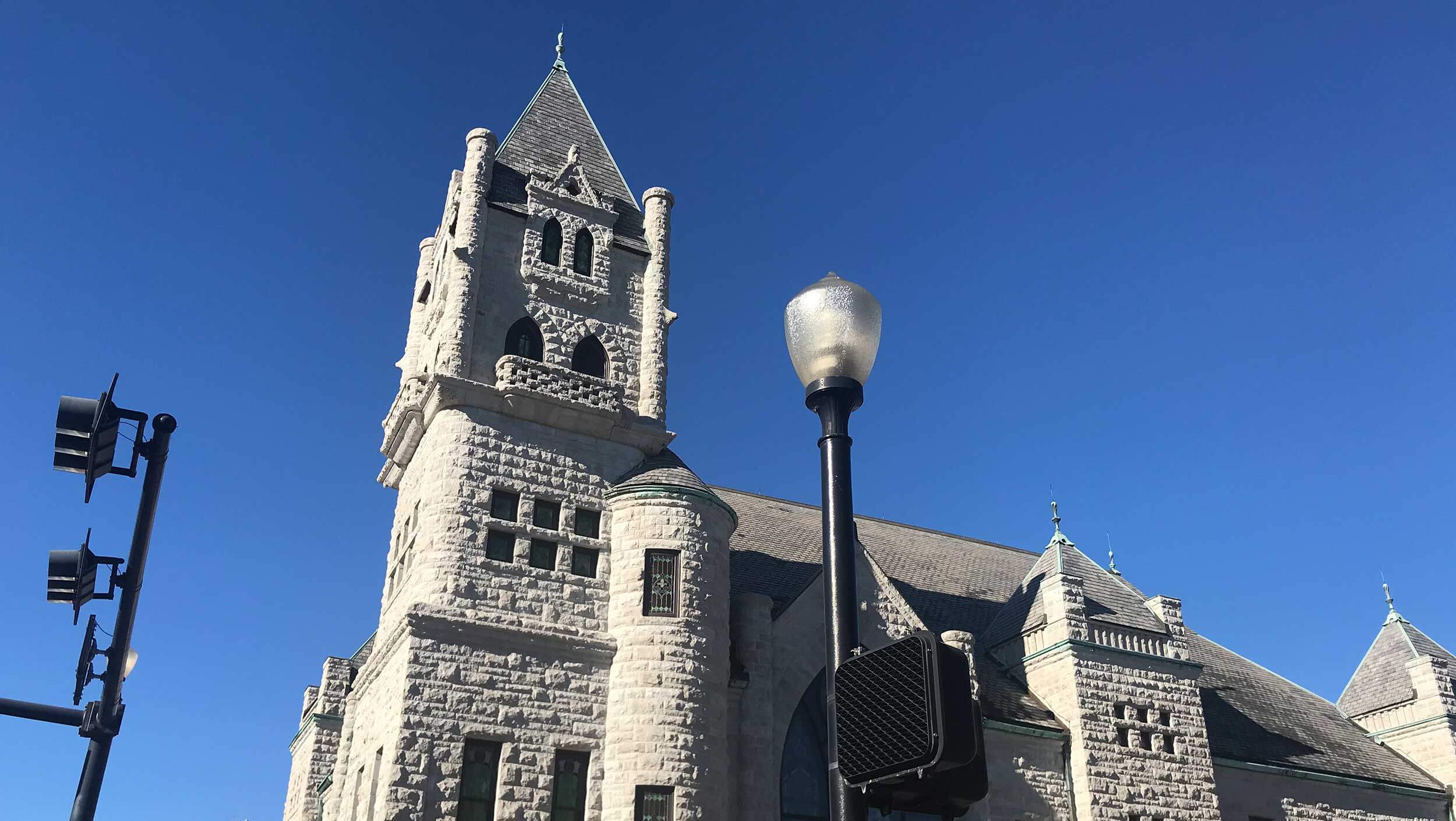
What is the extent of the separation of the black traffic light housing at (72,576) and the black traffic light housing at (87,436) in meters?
0.93

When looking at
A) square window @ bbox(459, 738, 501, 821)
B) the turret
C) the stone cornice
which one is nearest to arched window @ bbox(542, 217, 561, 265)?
the stone cornice

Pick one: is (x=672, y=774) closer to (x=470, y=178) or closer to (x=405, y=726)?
(x=405, y=726)

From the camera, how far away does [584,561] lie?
2358 centimetres

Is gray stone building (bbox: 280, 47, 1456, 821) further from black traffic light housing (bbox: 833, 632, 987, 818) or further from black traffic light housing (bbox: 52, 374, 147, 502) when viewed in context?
black traffic light housing (bbox: 833, 632, 987, 818)

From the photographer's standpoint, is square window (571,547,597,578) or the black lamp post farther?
square window (571,547,597,578)

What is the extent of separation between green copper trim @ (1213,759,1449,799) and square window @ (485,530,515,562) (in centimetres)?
1836

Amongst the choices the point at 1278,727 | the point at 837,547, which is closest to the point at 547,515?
the point at 837,547

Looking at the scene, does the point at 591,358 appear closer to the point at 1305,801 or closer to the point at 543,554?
the point at 543,554

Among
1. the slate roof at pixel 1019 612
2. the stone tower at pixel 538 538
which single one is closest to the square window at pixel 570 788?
the stone tower at pixel 538 538

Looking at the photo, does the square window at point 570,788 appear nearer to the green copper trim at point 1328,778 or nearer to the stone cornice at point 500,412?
the stone cornice at point 500,412

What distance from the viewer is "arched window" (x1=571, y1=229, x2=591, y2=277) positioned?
27.4m

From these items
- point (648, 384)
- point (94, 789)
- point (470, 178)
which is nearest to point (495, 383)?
point (648, 384)

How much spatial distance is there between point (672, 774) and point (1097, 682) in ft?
37.4

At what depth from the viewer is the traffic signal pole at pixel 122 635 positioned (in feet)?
35.8
